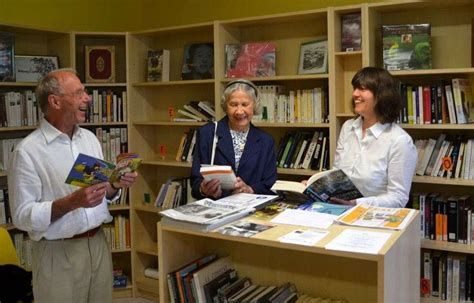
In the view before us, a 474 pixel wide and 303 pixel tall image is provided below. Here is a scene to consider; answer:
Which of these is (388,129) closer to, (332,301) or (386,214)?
(386,214)

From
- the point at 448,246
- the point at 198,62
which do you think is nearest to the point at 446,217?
the point at 448,246

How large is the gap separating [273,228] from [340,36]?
1910 millimetres

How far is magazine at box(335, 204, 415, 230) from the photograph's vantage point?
1796 millimetres

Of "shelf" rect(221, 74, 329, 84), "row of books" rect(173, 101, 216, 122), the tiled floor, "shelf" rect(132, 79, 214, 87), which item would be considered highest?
"shelf" rect(132, 79, 214, 87)

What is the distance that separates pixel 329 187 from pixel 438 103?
3.97 feet

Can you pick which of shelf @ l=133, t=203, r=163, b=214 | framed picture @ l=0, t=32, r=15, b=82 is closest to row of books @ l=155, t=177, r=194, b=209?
shelf @ l=133, t=203, r=163, b=214

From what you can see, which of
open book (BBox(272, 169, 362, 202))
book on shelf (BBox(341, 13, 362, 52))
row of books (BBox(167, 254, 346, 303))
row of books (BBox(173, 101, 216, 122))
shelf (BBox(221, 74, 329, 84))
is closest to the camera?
row of books (BBox(167, 254, 346, 303))

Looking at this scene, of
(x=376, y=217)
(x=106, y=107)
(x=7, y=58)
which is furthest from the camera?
(x=106, y=107)

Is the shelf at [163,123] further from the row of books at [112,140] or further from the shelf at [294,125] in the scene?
the shelf at [294,125]

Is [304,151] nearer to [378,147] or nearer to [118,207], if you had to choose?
[378,147]

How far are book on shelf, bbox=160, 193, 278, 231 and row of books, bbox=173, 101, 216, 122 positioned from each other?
72.3 inches

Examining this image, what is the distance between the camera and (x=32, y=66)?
3969 mm

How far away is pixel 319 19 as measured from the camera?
11.8ft

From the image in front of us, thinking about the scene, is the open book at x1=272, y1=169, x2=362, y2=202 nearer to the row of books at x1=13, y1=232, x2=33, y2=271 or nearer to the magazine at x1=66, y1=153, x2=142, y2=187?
the magazine at x1=66, y1=153, x2=142, y2=187
